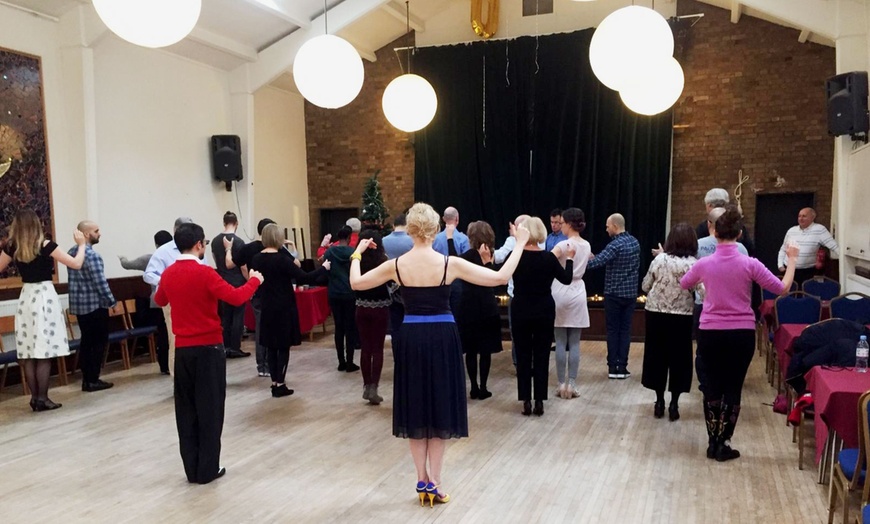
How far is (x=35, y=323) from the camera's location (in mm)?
5164

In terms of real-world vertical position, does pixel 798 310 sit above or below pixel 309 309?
above

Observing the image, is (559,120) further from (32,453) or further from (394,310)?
(32,453)

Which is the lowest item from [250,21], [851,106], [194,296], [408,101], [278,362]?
[278,362]

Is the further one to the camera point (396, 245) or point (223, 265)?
point (223, 265)

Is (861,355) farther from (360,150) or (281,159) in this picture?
(281,159)

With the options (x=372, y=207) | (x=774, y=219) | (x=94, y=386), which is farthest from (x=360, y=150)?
(x=774, y=219)

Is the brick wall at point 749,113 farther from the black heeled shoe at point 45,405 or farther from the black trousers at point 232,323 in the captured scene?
the black heeled shoe at point 45,405

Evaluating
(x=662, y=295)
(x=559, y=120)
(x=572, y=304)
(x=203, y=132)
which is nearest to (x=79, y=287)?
(x=203, y=132)

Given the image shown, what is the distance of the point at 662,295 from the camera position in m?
4.44

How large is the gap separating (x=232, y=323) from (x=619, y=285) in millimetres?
4274

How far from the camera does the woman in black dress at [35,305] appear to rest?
5059 millimetres

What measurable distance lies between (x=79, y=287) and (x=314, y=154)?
6.12 metres

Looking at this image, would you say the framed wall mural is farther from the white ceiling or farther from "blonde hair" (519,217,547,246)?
"blonde hair" (519,217,547,246)

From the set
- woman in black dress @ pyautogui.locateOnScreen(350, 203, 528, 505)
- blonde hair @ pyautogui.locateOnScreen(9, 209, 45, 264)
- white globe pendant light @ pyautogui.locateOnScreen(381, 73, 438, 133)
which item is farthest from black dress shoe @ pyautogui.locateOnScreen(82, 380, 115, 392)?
woman in black dress @ pyautogui.locateOnScreen(350, 203, 528, 505)
